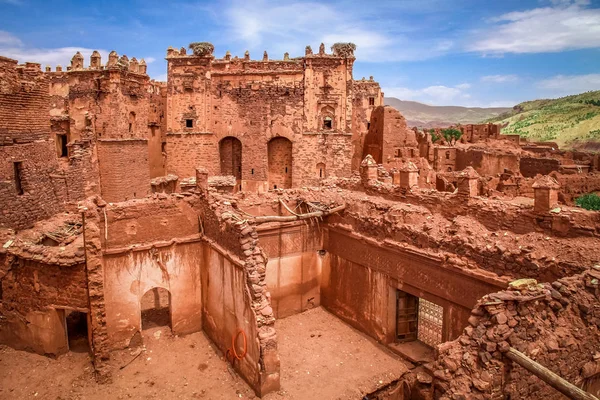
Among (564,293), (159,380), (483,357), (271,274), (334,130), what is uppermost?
(334,130)

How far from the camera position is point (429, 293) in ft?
35.4

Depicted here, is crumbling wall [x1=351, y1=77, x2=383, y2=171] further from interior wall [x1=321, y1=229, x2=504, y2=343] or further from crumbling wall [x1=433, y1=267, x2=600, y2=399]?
crumbling wall [x1=433, y1=267, x2=600, y2=399]

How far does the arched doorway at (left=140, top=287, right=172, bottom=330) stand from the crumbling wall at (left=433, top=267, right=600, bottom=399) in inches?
330

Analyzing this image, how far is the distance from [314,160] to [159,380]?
1747cm

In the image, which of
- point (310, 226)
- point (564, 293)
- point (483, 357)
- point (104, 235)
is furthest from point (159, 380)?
point (564, 293)

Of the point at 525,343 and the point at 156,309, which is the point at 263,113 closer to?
the point at 156,309

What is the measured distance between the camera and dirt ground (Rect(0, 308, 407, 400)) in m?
10.1

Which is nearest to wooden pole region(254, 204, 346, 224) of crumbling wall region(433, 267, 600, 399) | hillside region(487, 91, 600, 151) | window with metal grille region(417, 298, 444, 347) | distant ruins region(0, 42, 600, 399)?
distant ruins region(0, 42, 600, 399)

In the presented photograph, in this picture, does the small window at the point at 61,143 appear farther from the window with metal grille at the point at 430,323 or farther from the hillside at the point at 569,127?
the hillside at the point at 569,127

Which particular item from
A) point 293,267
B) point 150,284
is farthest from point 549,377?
point 150,284

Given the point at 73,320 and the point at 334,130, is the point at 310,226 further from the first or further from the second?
the point at 334,130

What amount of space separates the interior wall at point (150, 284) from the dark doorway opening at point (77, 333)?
0.83 meters

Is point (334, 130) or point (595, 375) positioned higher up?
point (334, 130)

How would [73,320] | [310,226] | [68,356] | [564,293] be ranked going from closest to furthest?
1. [564,293]
2. [68,356]
3. [73,320]
4. [310,226]
